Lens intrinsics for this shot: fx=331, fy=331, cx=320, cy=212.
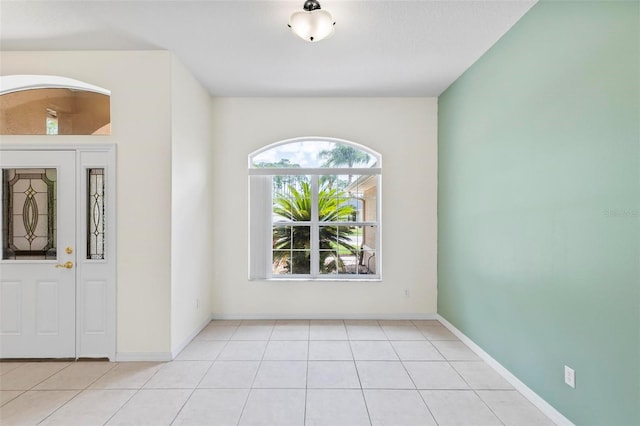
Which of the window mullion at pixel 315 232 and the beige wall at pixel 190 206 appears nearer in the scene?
the beige wall at pixel 190 206

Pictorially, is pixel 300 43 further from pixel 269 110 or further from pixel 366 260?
pixel 366 260

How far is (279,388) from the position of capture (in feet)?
8.64

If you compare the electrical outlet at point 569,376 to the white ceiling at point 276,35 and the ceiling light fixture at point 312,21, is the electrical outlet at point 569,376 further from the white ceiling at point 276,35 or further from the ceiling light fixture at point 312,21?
the ceiling light fixture at point 312,21

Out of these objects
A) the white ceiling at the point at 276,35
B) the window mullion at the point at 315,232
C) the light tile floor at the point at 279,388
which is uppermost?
the white ceiling at the point at 276,35

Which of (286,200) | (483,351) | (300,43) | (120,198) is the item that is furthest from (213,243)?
(483,351)

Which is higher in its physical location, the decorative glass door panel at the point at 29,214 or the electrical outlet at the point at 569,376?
the decorative glass door panel at the point at 29,214

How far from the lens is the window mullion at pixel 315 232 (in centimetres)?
457

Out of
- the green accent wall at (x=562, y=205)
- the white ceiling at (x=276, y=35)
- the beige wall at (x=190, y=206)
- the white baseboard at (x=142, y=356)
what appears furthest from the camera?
the beige wall at (x=190, y=206)

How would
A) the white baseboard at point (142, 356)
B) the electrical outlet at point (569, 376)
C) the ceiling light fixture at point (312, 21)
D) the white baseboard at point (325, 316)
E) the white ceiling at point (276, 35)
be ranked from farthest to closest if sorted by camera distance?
the white baseboard at point (325, 316) < the white baseboard at point (142, 356) < the white ceiling at point (276, 35) < the ceiling light fixture at point (312, 21) < the electrical outlet at point (569, 376)

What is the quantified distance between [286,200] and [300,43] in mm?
2117

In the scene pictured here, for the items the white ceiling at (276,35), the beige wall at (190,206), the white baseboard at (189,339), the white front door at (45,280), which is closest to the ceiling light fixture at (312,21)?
the white ceiling at (276,35)

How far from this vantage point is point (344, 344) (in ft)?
11.6

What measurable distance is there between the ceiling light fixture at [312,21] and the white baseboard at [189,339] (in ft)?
10.1

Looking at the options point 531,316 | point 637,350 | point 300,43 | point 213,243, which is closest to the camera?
point 637,350
